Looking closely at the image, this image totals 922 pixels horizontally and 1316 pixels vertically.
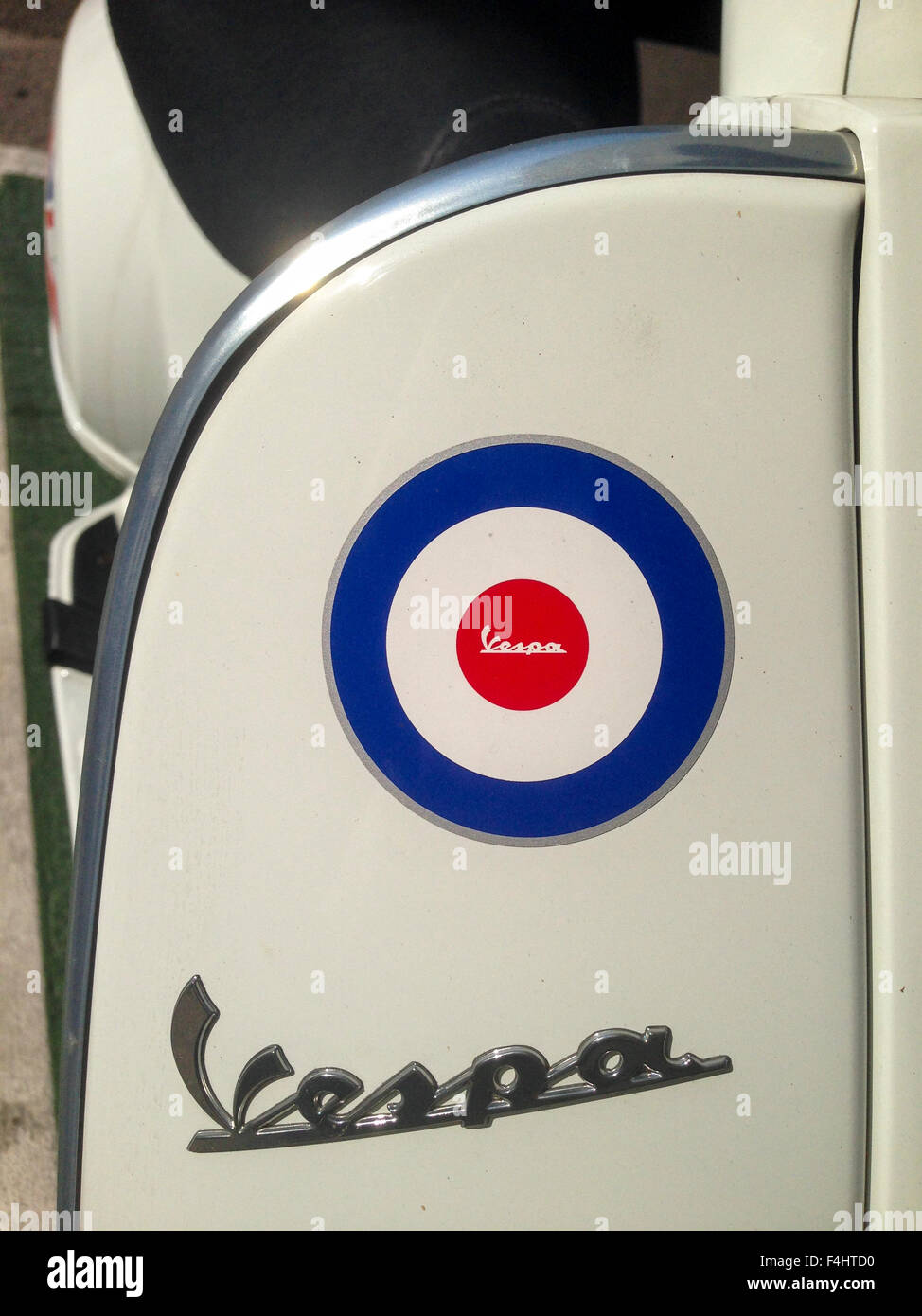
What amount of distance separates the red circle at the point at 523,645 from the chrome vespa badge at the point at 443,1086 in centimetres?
31

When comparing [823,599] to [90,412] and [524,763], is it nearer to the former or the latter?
[524,763]

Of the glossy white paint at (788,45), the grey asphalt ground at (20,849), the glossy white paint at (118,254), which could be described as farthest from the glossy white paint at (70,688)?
the glossy white paint at (788,45)

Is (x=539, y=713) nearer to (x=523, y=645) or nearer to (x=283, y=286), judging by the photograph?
(x=523, y=645)

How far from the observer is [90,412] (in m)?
1.56

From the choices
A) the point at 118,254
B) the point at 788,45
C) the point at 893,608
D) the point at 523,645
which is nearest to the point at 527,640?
the point at 523,645

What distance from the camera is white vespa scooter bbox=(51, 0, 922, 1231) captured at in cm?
83

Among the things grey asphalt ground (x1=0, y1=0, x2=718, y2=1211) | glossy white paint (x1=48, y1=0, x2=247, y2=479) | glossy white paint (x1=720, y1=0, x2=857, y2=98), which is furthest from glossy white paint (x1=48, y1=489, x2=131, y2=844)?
glossy white paint (x1=720, y1=0, x2=857, y2=98)

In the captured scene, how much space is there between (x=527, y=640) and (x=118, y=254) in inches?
38.0

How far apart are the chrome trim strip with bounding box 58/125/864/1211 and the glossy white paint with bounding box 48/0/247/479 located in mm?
554

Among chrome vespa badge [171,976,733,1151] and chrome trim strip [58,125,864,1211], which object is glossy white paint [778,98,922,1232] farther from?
chrome vespa badge [171,976,733,1151]

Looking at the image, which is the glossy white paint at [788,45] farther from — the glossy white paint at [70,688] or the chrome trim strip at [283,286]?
the glossy white paint at [70,688]

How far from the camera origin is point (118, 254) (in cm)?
141
